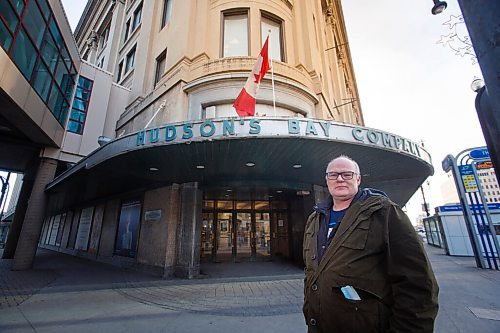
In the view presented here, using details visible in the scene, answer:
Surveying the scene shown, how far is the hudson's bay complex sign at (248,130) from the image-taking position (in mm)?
5777

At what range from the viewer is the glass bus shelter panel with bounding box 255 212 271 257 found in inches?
493

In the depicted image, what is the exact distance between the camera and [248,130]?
19.0 ft

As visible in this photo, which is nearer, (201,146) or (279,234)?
(201,146)

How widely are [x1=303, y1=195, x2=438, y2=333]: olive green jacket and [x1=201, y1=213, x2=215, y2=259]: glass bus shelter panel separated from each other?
35.9 ft

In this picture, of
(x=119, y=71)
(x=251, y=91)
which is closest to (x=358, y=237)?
(x=251, y=91)

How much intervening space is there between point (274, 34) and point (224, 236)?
1049 centimetres

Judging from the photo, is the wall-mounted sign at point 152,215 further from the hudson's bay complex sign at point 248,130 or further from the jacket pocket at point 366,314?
the jacket pocket at point 366,314

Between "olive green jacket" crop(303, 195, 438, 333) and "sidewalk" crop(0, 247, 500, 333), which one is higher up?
"olive green jacket" crop(303, 195, 438, 333)

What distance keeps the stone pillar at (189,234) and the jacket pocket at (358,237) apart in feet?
25.7

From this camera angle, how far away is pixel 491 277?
7242 mm

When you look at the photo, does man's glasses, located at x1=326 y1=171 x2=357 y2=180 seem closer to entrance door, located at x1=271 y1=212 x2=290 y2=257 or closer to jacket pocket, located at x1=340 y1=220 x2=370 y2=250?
jacket pocket, located at x1=340 y1=220 x2=370 y2=250

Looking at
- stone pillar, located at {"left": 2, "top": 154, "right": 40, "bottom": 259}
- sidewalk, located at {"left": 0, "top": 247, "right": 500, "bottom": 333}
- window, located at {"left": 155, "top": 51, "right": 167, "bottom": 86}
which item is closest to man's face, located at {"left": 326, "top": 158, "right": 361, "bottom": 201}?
sidewalk, located at {"left": 0, "top": 247, "right": 500, "bottom": 333}

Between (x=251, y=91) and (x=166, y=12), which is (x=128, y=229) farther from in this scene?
(x=166, y=12)

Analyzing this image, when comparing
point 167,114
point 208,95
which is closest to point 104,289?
point 167,114
